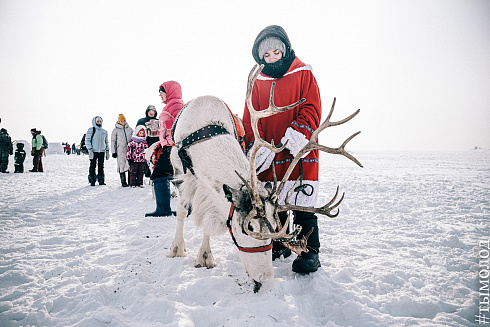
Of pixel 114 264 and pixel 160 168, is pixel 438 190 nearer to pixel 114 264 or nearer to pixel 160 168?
pixel 160 168

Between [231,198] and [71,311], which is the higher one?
[231,198]

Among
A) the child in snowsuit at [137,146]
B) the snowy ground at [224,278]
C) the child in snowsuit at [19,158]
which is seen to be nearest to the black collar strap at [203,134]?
the snowy ground at [224,278]

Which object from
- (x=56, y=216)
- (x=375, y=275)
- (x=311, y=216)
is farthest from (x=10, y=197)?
(x=375, y=275)

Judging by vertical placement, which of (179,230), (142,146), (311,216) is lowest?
(179,230)

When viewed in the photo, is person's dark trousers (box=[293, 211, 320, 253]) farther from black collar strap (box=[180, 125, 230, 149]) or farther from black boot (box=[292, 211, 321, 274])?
black collar strap (box=[180, 125, 230, 149])

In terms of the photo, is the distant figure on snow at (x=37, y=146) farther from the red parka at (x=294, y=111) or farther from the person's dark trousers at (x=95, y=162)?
the red parka at (x=294, y=111)

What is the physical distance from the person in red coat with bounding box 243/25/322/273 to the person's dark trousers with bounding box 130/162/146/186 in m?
7.12

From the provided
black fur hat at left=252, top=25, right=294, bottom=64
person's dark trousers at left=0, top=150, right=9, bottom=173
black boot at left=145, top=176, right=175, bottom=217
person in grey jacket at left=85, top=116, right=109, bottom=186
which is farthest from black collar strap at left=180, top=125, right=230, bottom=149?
person's dark trousers at left=0, top=150, right=9, bottom=173

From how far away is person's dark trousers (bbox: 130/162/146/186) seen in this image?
8867mm

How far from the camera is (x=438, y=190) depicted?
7453 mm

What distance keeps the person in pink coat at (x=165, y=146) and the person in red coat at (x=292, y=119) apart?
1.66m

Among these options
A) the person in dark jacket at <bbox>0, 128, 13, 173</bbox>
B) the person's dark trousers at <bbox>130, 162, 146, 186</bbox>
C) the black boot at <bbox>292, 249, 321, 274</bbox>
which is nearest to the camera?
the black boot at <bbox>292, 249, 321, 274</bbox>

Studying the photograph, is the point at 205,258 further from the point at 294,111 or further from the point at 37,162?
the point at 37,162

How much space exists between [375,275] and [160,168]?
3746 millimetres
